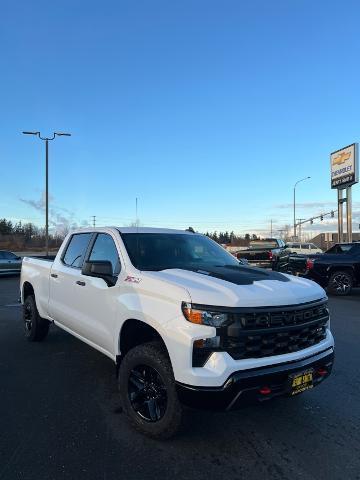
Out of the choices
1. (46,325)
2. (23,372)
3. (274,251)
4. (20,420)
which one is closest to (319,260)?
(274,251)

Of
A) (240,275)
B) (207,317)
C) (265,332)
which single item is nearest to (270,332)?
(265,332)

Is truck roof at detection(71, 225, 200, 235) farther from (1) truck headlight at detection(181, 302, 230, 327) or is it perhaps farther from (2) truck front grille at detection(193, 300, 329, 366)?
(2) truck front grille at detection(193, 300, 329, 366)

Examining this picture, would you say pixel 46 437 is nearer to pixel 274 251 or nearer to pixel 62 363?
pixel 62 363

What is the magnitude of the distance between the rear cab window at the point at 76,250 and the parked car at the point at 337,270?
9546 mm

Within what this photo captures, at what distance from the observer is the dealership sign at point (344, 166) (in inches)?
1235

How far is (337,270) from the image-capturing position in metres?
13.7

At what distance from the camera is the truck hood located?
347 cm

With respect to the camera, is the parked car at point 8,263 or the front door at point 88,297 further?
the parked car at point 8,263

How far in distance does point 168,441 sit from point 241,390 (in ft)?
2.84

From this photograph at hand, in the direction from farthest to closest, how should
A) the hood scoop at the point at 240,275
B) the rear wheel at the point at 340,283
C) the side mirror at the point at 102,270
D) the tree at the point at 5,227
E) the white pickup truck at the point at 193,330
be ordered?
the tree at the point at 5,227 < the rear wheel at the point at 340,283 < the side mirror at the point at 102,270 < the hood scoop at the point at 240,275 < the white pickup truck at the point at 193,330

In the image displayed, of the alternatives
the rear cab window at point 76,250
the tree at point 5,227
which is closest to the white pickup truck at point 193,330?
the rear cab window at point 76,250

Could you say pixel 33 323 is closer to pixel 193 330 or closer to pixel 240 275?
pixel 240 275

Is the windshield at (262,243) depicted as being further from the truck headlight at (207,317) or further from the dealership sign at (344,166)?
the truck headlight at (207,317)

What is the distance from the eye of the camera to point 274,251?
837 inches
